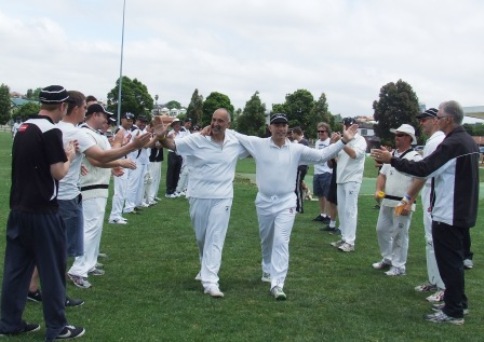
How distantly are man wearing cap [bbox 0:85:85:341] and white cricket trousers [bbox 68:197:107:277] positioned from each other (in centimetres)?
183

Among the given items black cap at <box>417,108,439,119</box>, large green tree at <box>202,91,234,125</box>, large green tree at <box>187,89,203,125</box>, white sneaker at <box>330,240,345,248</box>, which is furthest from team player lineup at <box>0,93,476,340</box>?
large green tree at <box>202,91,234,125</box>

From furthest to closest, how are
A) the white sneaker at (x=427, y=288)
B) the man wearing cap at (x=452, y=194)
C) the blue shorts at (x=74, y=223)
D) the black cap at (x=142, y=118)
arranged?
the black cap at (x=142, y=118), the white sneaker at (x=427, y=288), the blue shorts at (x=74, y=223), the man wearing cap at (x=452, y=194)

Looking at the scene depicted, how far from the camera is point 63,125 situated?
6047 millimetres

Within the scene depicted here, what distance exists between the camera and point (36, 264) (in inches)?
200

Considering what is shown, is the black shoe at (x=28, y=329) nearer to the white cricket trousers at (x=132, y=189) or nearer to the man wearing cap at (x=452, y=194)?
the man wearing cap at (x=452, y=194)

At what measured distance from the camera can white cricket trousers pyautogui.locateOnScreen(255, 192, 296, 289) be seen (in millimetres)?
7016

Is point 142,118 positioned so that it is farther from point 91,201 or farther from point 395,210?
point 395,210

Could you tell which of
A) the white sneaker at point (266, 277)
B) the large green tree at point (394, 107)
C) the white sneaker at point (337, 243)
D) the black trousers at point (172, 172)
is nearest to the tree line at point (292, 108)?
the large green tree at point (394, 107)

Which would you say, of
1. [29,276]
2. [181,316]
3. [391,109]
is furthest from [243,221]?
[391,109]

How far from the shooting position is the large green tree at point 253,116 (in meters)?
58.9

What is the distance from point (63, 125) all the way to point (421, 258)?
6595 mm

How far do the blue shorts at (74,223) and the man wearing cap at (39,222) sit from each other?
51.8 inches

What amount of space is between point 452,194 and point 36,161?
430 centimetres

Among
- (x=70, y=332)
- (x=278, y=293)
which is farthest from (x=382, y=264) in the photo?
(x=70, y=332)
